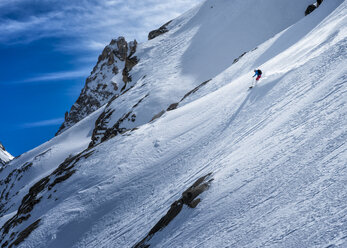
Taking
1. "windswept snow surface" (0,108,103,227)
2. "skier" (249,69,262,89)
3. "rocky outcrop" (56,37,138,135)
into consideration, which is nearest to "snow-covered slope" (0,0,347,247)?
"skier" (249,69,262,89)

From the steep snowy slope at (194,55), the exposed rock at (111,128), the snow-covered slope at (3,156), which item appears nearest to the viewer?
the exposed rock at (111,128)

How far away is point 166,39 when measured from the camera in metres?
59.8

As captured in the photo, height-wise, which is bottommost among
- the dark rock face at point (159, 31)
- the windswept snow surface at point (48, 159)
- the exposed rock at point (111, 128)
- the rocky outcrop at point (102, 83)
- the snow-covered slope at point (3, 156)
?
the exposed rock at point (111, 128)

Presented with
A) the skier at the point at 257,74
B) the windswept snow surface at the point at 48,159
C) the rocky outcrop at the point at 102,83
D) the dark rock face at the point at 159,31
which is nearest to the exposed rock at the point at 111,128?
the windswept snow surface at the point at 48,159

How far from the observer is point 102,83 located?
11412 centimetres

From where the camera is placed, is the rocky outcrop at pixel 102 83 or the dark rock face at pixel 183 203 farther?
the rocky outcrop at pixel 102 83

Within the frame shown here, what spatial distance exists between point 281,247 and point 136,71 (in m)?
52.5

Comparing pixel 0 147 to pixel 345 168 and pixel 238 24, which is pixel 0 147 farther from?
pixel 345 168

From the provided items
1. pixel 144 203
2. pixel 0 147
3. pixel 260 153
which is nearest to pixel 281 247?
pixel 260 153

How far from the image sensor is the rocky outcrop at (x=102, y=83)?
10812 cm

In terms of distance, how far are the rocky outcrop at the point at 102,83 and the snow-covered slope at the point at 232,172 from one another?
86.9 m

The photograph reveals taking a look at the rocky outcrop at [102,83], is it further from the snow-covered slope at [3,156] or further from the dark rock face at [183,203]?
the dark rock face at [183,203]

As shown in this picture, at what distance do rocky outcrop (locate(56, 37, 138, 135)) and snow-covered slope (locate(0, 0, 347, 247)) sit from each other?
285ft

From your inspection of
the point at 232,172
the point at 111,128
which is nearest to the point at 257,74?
the point at 232,172
